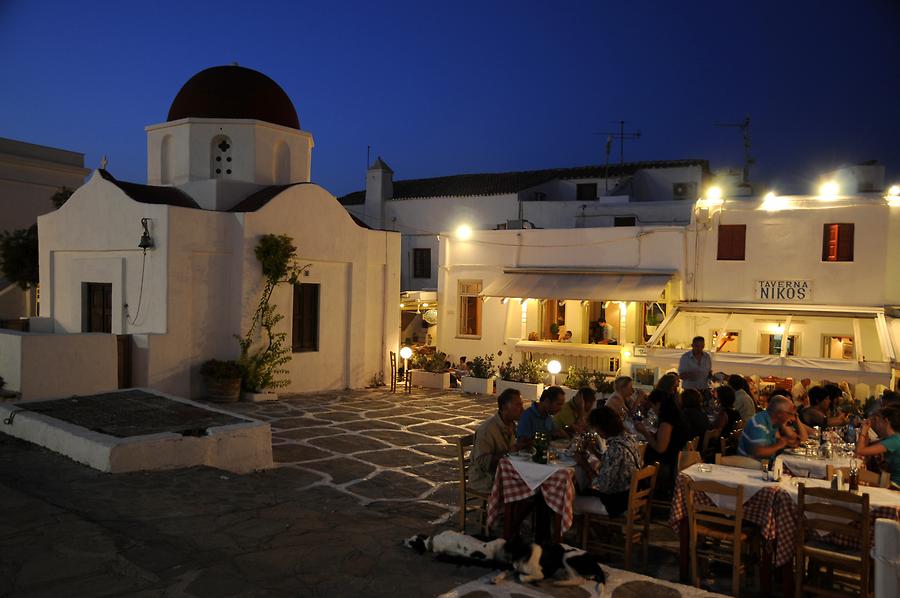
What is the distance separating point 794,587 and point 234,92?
15.3m

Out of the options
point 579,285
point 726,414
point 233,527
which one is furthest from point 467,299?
point 233,527

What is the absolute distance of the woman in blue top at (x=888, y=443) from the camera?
6.11m

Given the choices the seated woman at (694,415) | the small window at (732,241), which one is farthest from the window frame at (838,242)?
the seated woman at (694,415)

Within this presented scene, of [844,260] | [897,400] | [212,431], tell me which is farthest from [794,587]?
[844,260]

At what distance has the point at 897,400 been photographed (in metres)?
8.50

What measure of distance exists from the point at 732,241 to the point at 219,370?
1214 cm

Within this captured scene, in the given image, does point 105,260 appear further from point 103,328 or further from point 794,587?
point 794,587

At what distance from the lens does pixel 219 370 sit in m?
14.0

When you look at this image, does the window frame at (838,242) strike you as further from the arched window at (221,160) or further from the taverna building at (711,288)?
the arched window at (221,160)

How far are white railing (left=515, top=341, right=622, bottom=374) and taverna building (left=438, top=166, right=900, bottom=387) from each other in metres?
0.03

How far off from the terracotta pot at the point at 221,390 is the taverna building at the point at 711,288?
7224 millimetres

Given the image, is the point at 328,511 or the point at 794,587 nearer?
the point at 794,587

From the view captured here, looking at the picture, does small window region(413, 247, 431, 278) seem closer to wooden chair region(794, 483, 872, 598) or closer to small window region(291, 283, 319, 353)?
small window region(291, 283, 319, 353)

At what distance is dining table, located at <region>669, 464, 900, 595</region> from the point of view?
539 centimetres
